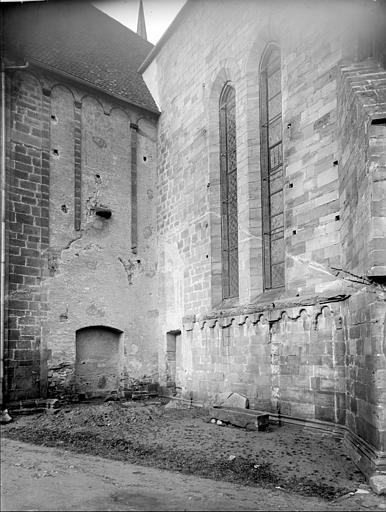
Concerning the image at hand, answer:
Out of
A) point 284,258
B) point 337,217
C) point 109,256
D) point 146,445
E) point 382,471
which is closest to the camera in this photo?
point 382,471

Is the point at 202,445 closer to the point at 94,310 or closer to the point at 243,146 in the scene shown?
the point at 94,310

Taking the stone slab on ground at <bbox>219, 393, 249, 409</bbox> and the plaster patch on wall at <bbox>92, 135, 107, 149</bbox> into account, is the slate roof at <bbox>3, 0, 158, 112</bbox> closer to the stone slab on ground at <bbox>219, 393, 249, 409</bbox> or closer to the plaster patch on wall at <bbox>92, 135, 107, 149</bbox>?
the plaster patch on wall at <bbox>92, 135, 107, 149</bbox>

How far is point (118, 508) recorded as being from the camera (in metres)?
4.88

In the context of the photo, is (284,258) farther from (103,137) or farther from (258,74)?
(103,137)

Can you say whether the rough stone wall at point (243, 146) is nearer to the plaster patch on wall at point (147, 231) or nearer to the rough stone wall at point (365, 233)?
the plaster patch on wall at point (147, 231)

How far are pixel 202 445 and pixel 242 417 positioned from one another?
4.78 feet

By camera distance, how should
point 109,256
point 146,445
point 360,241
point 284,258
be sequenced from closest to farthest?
1. point 360,241
2. point 146,445
3. point 284,258
4. point 109,256

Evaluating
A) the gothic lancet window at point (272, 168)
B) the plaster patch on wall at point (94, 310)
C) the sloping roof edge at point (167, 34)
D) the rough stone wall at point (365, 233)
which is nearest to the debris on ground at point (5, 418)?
the plaster patch on wall at point (94, 310)

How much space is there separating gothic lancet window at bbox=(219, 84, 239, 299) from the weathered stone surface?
247 inches

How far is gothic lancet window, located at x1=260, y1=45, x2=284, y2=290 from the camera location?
1045cm

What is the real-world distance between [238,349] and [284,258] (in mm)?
2219

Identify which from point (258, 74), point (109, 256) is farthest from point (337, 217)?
point (109, 256)

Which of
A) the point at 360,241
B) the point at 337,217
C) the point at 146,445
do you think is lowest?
the point at 146,445

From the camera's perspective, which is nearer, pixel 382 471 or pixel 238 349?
pixel 382 471
